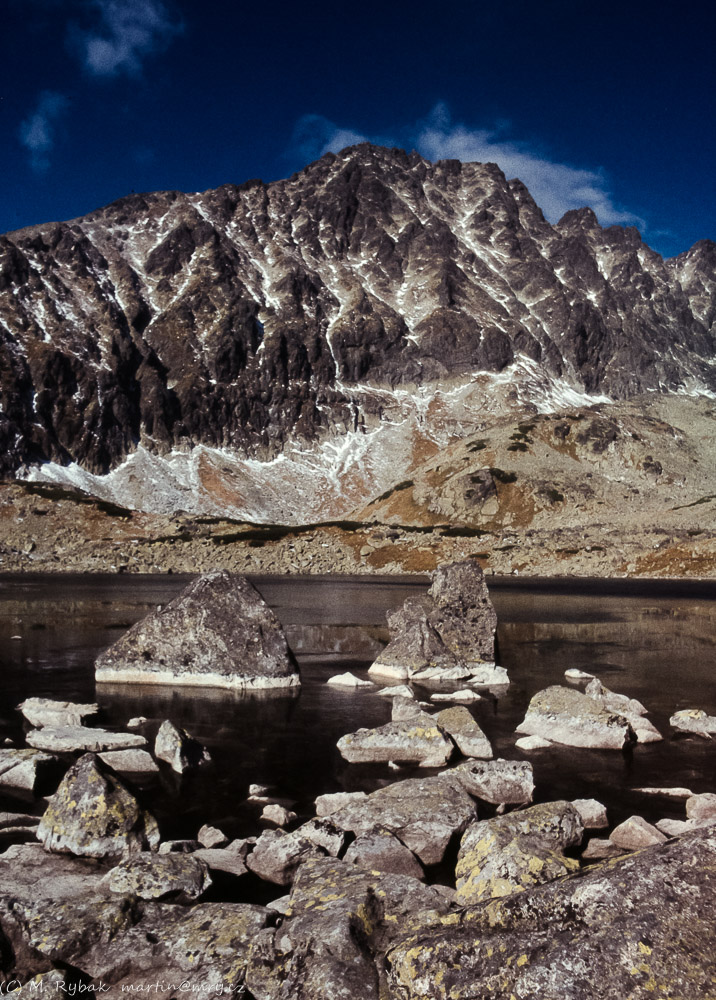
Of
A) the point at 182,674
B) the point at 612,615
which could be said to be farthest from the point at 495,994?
the point at 612,615

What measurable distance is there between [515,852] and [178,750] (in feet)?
35.4

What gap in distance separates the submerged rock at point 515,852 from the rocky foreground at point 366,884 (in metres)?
0.04

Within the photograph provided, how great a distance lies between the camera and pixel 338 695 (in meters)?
28.4

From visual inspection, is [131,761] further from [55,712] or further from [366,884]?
[366,884]

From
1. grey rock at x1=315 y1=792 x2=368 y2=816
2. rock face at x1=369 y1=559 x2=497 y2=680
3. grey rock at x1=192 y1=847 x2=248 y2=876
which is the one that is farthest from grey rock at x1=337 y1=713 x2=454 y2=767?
rock face at x1=369 y1=559 x2=497 y2=680

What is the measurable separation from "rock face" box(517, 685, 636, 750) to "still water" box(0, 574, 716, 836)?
597mm

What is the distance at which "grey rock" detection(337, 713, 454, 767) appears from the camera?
19250 mm

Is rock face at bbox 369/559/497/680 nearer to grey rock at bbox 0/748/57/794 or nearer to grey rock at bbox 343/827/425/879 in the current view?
grey rock at bbox 0/748/57/794

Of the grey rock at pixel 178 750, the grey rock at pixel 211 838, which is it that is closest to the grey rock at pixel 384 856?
the grey rock at pixel 211 838

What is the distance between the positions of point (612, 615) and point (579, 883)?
60.5 m

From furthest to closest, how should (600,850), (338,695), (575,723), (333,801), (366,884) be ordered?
1. (338,695)
2. (575,723)
3. (333,801)
4. (600,850)
5. (366,884)

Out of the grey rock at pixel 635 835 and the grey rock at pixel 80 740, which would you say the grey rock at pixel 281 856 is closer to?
the grey rock at pixel 635 835

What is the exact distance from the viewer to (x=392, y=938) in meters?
8.83

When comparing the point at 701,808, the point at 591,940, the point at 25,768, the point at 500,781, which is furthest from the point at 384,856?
the point at 25,768
